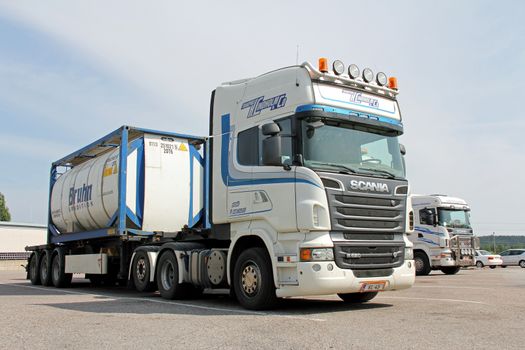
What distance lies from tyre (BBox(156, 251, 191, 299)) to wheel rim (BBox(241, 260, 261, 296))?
207cm

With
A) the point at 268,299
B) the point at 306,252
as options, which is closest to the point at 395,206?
the point at 306,252

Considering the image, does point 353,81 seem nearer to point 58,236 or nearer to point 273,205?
point 273,205

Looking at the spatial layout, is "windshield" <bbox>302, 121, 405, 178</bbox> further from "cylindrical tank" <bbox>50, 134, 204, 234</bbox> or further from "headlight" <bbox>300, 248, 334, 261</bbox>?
"cylindrical tank" <bbox>50, 134, 204, 234</bbox>

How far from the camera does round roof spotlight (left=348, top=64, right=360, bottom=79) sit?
9.20 meters

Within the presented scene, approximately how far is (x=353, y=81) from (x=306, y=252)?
3018mm

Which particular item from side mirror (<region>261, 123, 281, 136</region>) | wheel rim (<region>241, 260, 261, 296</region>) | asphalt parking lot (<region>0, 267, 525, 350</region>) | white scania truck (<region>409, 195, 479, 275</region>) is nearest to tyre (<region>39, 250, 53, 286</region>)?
asphalt parking lot (<region>0, 267, 525, 350</region>)

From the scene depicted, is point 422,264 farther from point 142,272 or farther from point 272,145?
point 272,145

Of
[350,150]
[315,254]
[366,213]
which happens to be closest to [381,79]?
[350,150]

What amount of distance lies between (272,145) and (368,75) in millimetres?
2370

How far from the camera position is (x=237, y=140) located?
31.5 ft

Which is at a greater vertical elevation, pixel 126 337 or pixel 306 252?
pixel 306 252

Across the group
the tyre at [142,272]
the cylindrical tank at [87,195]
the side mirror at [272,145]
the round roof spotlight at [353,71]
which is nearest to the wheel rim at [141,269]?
the tyre at [142,272]

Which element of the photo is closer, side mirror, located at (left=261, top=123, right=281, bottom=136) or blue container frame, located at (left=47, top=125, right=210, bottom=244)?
side mirror, located at (left=261, top=123, right=281, bottom=136)

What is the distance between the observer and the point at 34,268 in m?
17.5
